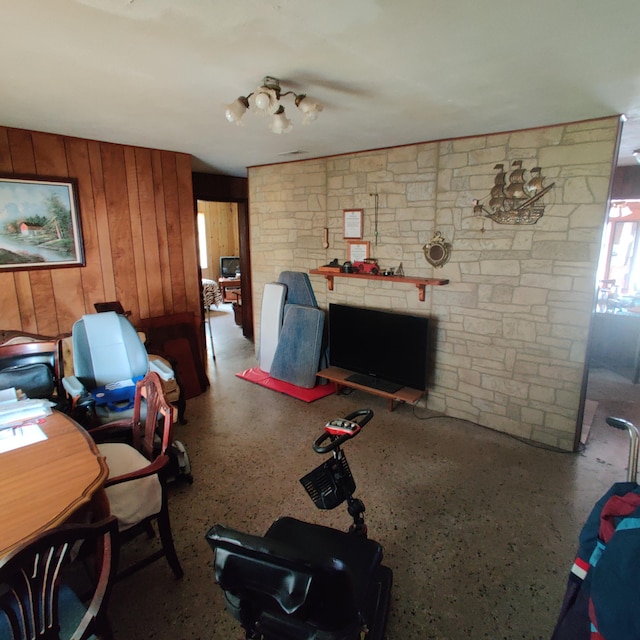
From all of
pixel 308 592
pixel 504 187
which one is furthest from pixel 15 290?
pixel 504 187

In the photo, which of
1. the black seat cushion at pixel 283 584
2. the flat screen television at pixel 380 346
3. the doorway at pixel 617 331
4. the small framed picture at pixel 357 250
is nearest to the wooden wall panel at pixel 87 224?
the flat screen television at pixel 380 346

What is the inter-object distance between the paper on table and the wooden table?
3cm

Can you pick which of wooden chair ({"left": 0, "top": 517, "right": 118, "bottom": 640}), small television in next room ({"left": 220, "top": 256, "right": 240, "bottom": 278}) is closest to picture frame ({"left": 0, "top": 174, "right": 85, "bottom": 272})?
wooden chair ({"left": 0, "top": 517, "right": 118, "bottom": 640})

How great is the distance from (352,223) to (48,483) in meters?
3.28

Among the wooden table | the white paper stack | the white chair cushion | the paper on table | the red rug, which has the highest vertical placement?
the white paper stack

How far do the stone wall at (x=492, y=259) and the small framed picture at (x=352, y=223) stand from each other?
7cm

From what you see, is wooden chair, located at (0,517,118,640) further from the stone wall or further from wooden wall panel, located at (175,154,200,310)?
wooden wall panel, located at (175,154,200,310)

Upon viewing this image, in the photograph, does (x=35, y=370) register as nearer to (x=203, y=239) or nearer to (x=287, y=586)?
(x=287, y=586)

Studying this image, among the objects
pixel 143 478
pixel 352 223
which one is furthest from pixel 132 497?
pixel 352 223

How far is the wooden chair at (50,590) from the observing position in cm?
109

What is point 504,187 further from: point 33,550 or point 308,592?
point 33,550

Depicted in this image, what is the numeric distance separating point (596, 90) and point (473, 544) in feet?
8.39

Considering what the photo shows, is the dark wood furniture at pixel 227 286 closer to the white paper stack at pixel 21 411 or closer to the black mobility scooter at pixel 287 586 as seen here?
the white paper stack at pixel 21 411

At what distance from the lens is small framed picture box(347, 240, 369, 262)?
403cm
